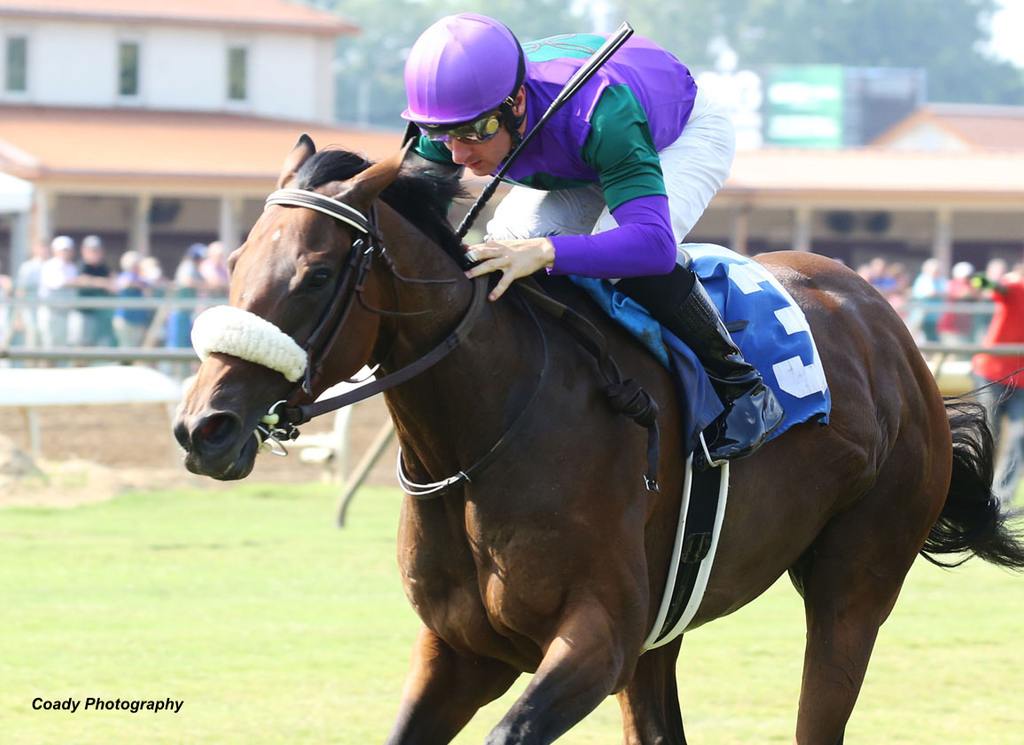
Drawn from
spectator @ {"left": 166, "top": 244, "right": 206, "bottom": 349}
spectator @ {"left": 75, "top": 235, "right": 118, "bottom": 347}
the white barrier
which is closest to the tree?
spectator @ {"left": 166, "top": 244, "right": 206, "bottom": 349}

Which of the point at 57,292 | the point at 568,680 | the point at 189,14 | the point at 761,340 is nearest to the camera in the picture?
the point at 568,680

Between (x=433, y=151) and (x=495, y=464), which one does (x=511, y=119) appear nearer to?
(x=433, y=151)

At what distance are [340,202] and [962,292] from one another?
1921 cm

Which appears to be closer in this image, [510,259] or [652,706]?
[510,259]

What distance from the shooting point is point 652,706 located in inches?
213

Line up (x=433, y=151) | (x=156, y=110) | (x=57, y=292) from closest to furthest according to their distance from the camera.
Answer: (x=433, y=151), (x=57, y=292), (x=156, y=110)

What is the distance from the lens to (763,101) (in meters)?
69.2

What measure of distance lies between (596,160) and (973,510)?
2438 millimetres

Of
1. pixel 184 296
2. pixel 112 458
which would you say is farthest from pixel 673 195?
pixel 184 296

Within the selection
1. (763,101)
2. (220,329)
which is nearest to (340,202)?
(220,329)

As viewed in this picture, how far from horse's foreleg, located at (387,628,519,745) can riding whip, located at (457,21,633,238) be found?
1114mm

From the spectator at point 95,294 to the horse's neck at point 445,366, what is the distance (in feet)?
45.7

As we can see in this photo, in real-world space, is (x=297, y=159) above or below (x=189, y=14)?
above

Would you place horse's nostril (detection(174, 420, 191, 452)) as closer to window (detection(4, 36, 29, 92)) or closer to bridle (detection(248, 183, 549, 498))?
bridle (detection(248, 183, 549, 498))
